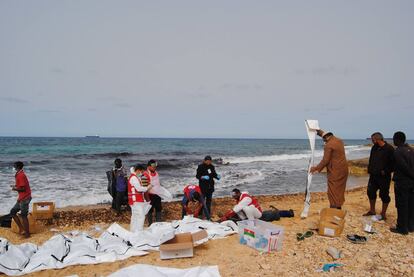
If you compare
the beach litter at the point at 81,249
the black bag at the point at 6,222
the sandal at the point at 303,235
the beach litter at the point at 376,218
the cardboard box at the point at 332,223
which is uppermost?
Result: the cardboard box at the point at 332,223

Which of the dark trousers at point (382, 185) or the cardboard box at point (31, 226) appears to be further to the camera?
the cardboard box at point (31, 226)

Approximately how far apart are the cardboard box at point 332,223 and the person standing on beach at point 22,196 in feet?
20.6

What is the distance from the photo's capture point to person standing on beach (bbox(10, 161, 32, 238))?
643 centimetres

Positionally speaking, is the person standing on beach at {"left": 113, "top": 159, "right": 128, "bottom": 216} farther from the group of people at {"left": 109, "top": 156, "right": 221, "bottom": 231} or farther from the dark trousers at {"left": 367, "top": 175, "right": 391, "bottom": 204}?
the dark trousers at {"left": 367, "top": 175, "right": 391, "bottom": 204}

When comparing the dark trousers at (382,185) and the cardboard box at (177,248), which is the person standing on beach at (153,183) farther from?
the dark trousers at (382,185)

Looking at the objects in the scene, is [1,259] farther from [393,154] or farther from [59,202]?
[393,154]

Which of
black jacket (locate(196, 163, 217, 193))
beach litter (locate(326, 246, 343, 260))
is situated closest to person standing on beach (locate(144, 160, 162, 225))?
black jacket (locate(196, 163, 217, 193))

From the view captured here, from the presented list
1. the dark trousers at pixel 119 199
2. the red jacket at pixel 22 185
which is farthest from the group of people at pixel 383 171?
the red jacket at pixel 22 185

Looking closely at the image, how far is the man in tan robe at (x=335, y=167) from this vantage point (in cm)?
629

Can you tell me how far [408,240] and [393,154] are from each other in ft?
5.67

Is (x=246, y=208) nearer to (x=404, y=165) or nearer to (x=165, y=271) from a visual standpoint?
(x=165, y=271)

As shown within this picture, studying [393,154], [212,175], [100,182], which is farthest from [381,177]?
[100,182]

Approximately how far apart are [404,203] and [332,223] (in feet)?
4.59

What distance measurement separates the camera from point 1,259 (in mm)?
4770
